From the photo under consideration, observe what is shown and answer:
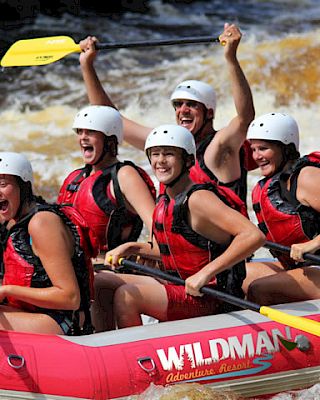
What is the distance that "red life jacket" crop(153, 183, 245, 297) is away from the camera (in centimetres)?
502

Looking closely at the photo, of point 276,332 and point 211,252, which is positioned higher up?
point 211,252

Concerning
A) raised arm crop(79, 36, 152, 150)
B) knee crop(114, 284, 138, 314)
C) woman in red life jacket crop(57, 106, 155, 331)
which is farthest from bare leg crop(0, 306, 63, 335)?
raised arm crop(79, 36, 152, 150)

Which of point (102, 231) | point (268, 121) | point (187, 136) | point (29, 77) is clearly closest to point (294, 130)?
point (268, 121)

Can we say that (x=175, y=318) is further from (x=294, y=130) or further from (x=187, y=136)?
(x=294, y=130)

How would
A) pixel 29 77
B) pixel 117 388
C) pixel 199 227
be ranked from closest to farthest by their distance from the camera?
1. pixel 117 388
2. pixel 199 227
3. pixel 29 77

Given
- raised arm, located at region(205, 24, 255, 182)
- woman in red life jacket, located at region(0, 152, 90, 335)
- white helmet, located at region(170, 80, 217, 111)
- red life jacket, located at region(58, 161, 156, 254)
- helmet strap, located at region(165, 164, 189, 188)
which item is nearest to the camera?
woman in red life jacket, located at region(0, 152, 90, 335)

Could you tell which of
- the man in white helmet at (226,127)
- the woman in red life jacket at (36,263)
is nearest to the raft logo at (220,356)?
the woman in red life jacket at (36,263)

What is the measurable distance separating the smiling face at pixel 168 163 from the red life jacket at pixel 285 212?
0.74 m

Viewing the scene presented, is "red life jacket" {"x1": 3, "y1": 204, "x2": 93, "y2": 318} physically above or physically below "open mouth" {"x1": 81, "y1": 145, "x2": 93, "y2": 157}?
below

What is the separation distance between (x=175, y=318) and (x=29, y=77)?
1088 cm

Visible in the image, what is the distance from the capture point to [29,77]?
50.9 ft

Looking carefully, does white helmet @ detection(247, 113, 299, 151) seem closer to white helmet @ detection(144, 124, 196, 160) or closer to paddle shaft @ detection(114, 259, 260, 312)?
white helmet @ detection(144, 124, 196, 160)

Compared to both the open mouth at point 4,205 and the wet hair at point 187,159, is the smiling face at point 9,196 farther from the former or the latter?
the wet hair at point 187,159

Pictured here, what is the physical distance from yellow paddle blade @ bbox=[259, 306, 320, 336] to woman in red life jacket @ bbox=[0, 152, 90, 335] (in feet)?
3.01
